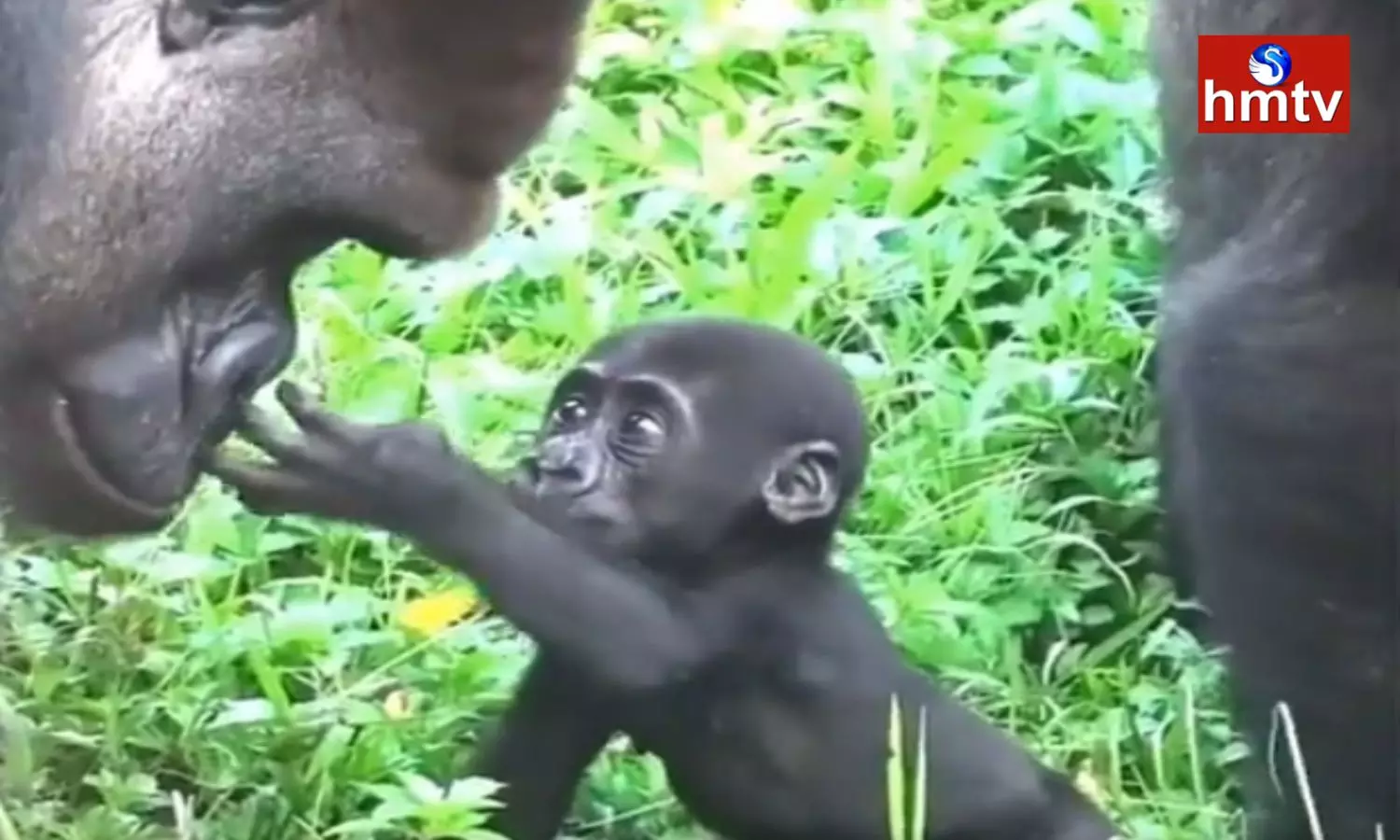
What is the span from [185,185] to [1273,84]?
0.80 m

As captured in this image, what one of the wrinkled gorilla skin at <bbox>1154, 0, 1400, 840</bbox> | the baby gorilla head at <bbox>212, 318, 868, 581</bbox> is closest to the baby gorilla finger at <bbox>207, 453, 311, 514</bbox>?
the baby gorilla head at <bbox>212, 318, 868, 581</bbox>

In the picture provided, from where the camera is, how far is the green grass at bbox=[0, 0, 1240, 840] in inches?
94.7

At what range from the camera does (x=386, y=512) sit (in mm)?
2158

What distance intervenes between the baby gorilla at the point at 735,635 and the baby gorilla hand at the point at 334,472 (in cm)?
10

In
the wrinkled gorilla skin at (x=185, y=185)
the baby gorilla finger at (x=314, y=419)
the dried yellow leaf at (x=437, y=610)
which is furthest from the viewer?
the dried yellow leaf at (x=437, y=610)

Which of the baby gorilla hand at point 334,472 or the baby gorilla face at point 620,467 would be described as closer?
the baby gorilla hand at point 334,472

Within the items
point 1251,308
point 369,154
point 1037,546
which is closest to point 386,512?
point 369,154

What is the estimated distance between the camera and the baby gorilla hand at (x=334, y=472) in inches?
84.3

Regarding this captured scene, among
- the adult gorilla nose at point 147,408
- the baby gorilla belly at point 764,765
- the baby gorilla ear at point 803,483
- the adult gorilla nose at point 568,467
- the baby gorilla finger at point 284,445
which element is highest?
the adult gorilla nose at point 147,408

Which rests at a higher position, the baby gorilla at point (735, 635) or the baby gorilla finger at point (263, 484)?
the baby gorilla finger at point (263, 484)

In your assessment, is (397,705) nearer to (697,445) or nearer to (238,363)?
(697,445)

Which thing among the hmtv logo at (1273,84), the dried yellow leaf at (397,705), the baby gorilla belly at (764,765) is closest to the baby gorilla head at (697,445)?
the baby gorilla belly at (764,765)

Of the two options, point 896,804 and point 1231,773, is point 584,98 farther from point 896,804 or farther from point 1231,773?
point 896,804

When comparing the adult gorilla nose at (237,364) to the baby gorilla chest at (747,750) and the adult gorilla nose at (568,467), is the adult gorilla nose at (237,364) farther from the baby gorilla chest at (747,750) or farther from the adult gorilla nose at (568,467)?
the baby gorilla chest at (747,750)
